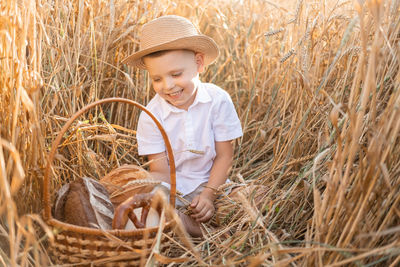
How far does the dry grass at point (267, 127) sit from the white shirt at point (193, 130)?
117 millimetres

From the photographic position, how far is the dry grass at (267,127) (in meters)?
1.14

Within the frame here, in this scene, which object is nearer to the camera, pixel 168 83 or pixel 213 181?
pixel 168 83

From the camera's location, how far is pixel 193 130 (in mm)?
1973

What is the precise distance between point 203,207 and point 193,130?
0.36 metres

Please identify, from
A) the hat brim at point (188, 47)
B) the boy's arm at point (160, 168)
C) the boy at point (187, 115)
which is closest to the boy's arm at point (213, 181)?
the boy at point (187, 115)

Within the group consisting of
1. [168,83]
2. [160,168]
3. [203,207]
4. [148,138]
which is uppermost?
[168,83]

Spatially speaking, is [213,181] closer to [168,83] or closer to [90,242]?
[168,83]

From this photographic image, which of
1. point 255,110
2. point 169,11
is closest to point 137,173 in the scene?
point 255,110

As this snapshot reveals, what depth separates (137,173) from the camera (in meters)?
1.72

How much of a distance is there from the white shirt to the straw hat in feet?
0.75

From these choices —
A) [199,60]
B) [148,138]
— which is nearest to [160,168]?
[148,138]

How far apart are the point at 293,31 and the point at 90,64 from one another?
1.08 m

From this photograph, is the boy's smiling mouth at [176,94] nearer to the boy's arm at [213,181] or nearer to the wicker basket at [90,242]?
the boy's arm at [213,181]

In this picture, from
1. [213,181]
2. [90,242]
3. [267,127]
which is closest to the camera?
[90,242]
